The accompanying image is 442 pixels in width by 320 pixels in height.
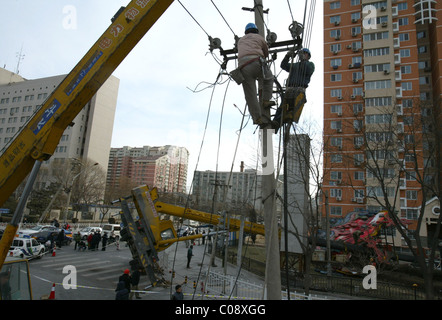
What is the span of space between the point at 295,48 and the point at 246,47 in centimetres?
167

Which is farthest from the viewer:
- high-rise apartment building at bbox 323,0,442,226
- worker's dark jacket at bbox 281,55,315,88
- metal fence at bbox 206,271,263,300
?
high-rise apartment building at bbox 323,0,442,226

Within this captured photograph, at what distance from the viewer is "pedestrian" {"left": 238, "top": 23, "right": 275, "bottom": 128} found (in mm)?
4648


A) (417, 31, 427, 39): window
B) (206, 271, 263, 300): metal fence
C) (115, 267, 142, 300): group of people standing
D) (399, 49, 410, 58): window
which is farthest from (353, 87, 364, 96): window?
(115, 267, 142, 300): group of people standing

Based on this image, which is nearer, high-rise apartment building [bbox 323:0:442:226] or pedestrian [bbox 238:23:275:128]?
pedestrian [bbox 238:23:275:128]

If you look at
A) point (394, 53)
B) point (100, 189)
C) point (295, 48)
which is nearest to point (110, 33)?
point (295, 48)

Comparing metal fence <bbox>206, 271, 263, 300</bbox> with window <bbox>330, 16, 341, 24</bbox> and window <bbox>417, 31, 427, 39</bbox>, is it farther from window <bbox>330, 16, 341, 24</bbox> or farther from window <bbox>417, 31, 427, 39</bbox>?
window <bbox>417, 31, 427, 39</bbox>

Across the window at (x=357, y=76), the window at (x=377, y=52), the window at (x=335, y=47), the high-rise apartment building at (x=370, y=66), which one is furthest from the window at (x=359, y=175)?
the window at (x=335, y=47)

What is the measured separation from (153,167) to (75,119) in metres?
71.6

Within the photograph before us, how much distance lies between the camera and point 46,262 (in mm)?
17156

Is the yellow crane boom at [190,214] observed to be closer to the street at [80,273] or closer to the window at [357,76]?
the street at [80,273]

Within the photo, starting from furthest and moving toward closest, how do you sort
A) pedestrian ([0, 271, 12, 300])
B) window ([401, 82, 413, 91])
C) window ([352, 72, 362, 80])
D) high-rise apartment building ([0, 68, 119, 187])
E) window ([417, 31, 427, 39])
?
high-rise apartment building ([0, 68, 119, 187]) → window ([417, 31, 427, 39]) → window ([352, 72, 362, 80]) → window ([401, 82, 413, 91]) → pedestrian ([0, 271, 12, 300])

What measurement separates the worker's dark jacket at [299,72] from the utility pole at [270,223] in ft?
5.47

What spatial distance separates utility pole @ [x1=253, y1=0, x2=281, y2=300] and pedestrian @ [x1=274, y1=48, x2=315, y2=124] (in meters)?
0.63

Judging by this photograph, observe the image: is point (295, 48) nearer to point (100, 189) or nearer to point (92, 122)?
point (100, 189)
